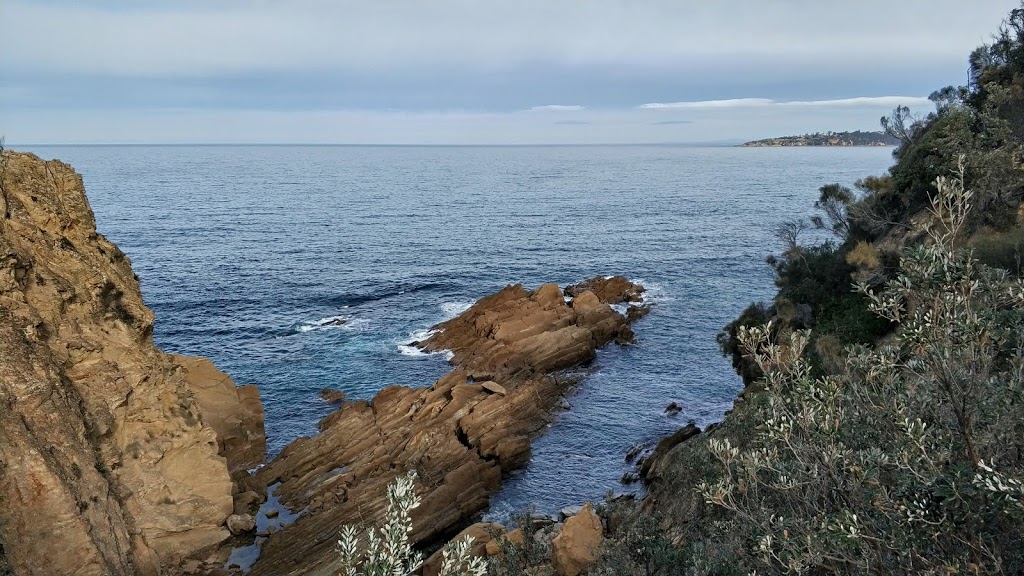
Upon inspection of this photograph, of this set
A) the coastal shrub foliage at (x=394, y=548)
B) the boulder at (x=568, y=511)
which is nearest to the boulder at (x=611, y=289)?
the boulder at (x=568, y=511)

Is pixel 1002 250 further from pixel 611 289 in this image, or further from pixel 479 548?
pixel 611 289

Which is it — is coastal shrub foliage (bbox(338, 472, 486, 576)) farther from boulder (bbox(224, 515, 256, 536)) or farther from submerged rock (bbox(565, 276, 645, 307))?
submerged rock (bbox(565, 276, 645, 307))

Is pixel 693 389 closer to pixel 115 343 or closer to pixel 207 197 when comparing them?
pixel 115 343

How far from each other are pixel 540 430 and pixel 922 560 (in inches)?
1247

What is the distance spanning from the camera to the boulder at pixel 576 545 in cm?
2250

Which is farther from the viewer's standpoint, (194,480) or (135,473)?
(194,480)

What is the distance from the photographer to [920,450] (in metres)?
7.68

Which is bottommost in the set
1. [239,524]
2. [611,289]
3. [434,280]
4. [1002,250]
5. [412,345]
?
[239,524]

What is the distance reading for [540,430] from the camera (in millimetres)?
38750

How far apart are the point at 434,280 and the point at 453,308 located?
10.6 m

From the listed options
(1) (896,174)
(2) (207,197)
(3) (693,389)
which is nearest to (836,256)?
(1) (896,174)

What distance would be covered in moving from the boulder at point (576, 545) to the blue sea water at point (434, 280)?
7.58 metres

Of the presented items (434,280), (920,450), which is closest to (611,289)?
(434,280)

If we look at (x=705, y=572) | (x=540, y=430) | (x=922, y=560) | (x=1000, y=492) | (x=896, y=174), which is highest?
(x=896, y=174)
